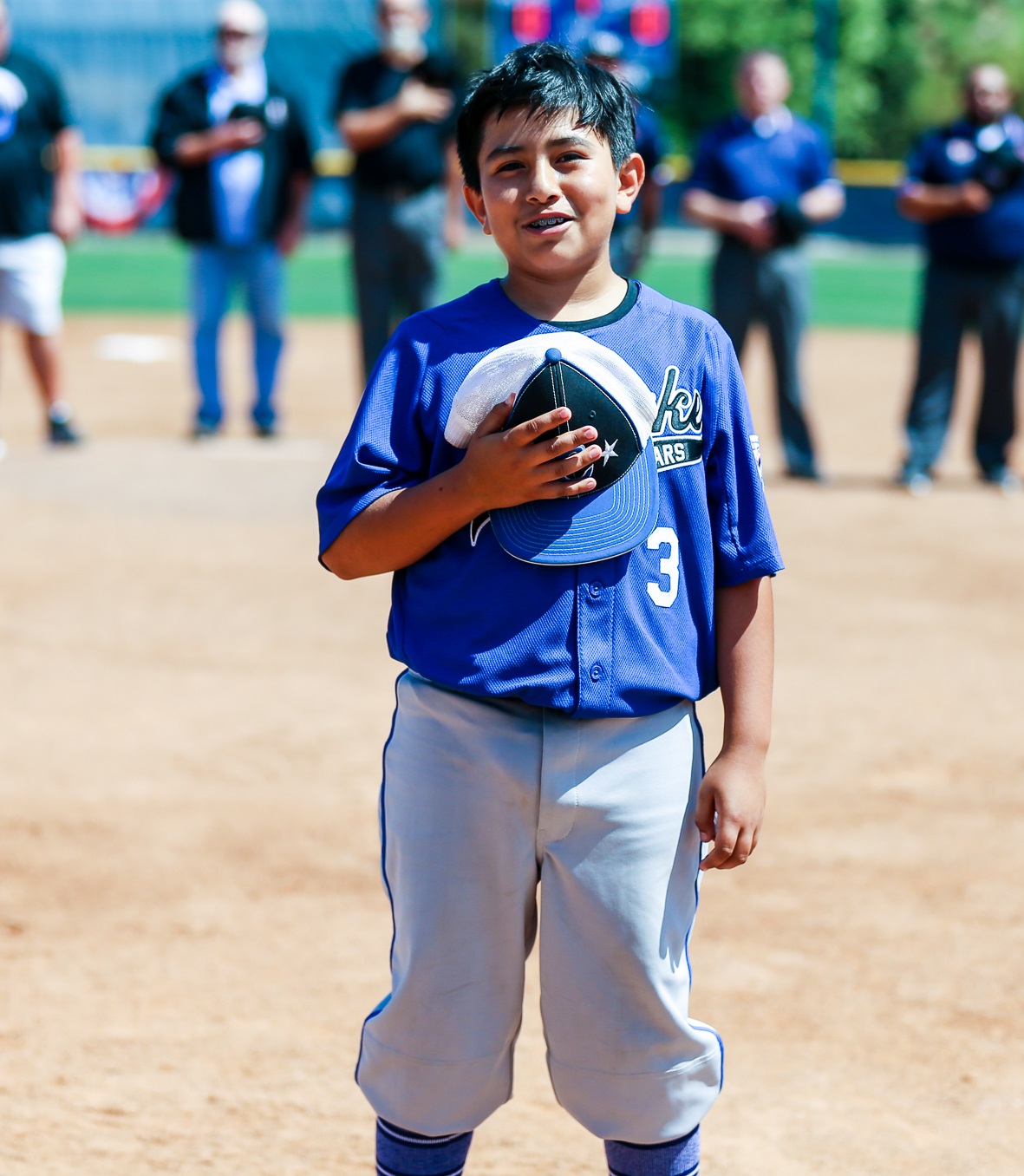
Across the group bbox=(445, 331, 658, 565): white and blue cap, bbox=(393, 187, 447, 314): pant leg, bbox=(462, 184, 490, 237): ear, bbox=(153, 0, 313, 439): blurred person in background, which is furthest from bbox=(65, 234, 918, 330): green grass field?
bbox=(445, 331, 658, 565): white and blue cap

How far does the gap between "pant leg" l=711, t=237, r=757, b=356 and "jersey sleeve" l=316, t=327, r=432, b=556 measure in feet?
20.8

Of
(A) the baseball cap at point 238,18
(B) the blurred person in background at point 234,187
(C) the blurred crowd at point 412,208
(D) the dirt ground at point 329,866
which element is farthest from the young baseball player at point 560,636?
(A) the baseball cap at point 238,18

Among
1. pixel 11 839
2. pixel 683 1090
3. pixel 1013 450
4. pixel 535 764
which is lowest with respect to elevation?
pixel 1013 450

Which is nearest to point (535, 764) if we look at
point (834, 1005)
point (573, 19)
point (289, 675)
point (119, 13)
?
point (834, 1005)

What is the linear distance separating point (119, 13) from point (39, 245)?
48.6 feet

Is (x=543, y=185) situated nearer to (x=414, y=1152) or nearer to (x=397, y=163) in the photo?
(x=414, y=1152)

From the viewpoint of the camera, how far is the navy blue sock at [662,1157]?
7.09 feet

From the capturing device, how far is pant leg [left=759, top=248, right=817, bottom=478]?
820cm

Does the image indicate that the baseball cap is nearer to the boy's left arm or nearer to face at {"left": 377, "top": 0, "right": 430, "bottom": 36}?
face at {"left": 377, "top": 0, "right": 430, "bottom": 36}

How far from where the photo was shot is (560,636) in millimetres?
2025

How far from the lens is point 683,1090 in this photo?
210 centimetres

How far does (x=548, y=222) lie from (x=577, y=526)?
1.23 feet

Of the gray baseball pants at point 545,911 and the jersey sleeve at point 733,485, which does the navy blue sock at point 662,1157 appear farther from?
the jersey sleeve at point 733,485

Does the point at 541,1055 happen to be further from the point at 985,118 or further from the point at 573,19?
the point at 573,19
